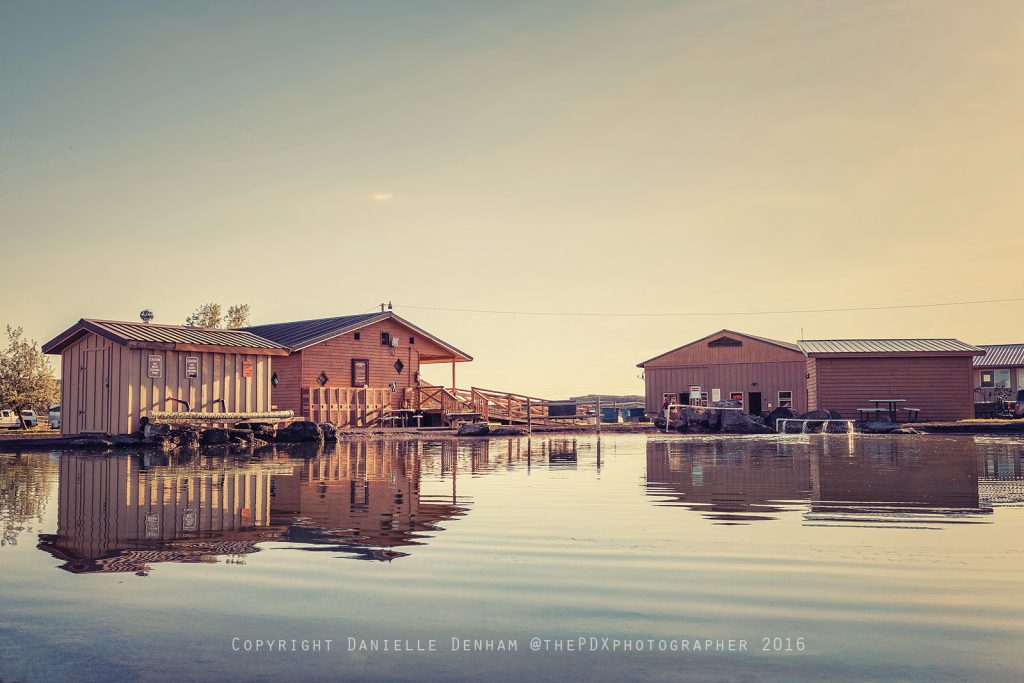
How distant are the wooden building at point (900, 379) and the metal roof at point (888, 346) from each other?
0.19ft

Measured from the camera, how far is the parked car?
200 feet

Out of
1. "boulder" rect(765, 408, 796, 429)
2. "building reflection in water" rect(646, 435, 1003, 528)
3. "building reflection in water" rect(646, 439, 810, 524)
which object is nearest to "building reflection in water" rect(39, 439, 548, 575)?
"building reflection in water" rect(646, 439, 810, 524)

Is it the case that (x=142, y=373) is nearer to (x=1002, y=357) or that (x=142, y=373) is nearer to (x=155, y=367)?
(x=155, y=367)

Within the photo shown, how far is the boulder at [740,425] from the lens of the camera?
45.2m

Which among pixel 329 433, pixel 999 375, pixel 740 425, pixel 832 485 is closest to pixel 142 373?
pixel 329 433

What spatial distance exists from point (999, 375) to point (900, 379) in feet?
70.4

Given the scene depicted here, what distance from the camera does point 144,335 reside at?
33.3 m

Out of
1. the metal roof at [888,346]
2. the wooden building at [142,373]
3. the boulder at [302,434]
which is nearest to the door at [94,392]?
the wooden building at [142,373]

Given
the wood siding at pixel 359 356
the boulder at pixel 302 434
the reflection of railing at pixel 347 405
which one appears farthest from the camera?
the wood siding at pixel 359 356

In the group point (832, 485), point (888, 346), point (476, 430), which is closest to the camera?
point (832, 485)

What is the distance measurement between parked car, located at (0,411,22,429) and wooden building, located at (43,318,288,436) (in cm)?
3073

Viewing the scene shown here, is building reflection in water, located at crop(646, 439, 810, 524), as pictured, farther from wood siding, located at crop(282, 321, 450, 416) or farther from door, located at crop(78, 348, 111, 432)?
wood siding, located at crop(282, 321, 450, 416)

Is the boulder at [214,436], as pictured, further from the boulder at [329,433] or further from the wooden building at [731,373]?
the wooden building at [731,373]

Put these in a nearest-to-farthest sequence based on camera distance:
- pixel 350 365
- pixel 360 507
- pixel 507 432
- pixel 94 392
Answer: pixel 360 507, pixel 94 392, pixel 507 432, pixel 350 365
